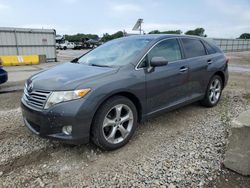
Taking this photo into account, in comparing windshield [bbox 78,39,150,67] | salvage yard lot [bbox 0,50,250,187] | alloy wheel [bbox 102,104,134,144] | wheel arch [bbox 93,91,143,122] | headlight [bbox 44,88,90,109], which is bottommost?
salvage yard lot [bbox 0,50,250,187]

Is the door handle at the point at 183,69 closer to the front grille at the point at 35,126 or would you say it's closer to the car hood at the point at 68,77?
the car hood at the point at 68,77

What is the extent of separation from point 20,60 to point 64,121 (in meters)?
13.4

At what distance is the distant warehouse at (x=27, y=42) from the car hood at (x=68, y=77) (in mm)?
13246

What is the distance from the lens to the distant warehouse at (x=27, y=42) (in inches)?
562

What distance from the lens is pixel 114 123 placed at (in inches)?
119

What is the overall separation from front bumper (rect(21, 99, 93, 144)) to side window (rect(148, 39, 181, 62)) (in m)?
1.46

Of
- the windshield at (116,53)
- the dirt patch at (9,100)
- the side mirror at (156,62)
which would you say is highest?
the windshield at (116,53)

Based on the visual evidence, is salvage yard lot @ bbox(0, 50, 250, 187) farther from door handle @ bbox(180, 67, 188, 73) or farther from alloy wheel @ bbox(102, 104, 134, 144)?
door handle @ bbox(180, 67, 188, 73)

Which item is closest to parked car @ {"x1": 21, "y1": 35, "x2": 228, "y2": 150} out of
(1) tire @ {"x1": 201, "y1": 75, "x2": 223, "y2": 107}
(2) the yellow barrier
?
(1) tire @ {"x1": 201, "y1": 75, "x2": 223, "y2": 107}

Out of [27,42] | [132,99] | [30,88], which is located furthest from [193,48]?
[27,42]

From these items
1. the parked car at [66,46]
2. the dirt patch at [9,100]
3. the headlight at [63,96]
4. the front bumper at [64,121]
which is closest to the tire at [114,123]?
the front bumper at [64,121]

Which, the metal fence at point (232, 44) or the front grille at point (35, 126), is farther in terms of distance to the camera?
the metal fence at point (232, 44)

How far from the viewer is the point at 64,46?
40.2m

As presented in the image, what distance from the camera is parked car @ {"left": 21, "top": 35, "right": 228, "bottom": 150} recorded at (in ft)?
8.74
